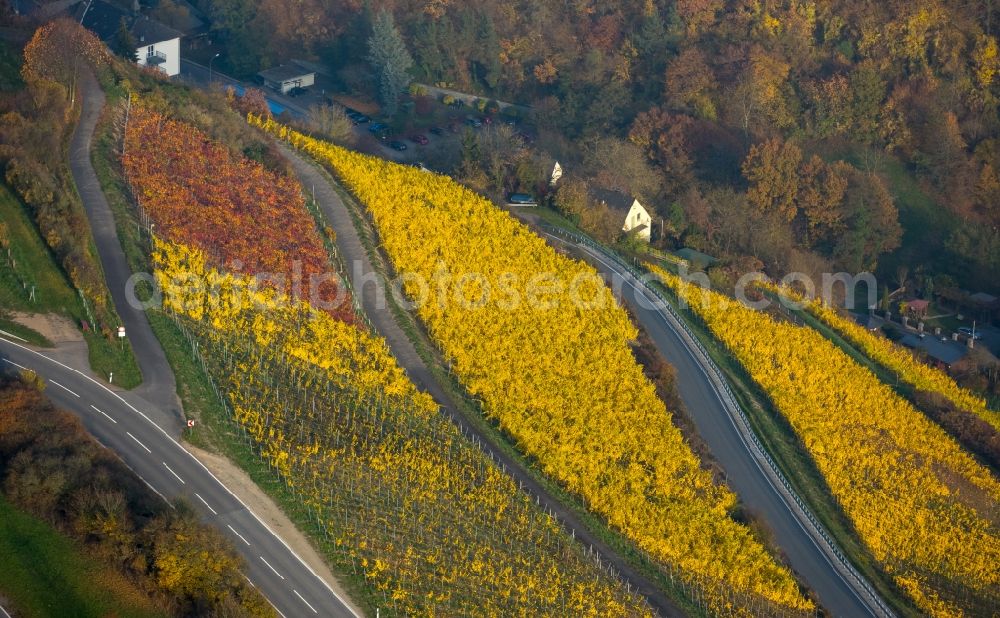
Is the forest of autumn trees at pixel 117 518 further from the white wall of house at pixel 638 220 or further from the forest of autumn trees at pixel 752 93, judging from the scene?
the forest of autumn trees at pixel 752 93

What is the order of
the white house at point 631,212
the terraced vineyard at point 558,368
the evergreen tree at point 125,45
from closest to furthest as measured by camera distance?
1. the terraced vineyard at point 558,368
2. the white house at point 631,212
3. the evergreen tree at point 125,45

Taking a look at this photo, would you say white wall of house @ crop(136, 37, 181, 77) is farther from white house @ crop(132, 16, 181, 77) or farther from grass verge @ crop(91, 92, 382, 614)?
grass verge @ crop(91, 92, 382, 614)

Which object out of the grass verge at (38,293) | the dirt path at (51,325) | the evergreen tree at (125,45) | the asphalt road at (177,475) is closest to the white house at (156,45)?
the evergreen tree at (125,45)

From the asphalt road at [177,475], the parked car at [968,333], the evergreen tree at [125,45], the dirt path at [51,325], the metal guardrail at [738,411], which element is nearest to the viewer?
the asphalt road at [177,475]

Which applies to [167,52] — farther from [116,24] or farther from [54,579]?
[54,579]

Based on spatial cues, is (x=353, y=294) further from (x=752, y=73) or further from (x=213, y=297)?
(x=752, y=73)

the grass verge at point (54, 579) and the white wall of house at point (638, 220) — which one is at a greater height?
the grass verge at point (54, 579)
